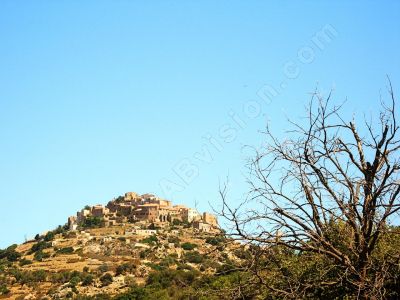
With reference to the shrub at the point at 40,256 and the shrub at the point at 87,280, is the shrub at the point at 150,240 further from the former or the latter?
the shrub at the point at 87,280

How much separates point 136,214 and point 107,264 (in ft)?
142

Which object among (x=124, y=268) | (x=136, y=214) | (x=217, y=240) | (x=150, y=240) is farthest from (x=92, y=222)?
(x=217, y=240)

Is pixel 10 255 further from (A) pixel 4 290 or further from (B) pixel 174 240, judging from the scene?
(A) pixel 4 290

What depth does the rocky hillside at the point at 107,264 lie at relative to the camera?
56.4m

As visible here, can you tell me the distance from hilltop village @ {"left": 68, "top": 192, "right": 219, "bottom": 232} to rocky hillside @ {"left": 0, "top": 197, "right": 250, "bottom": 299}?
107 inches

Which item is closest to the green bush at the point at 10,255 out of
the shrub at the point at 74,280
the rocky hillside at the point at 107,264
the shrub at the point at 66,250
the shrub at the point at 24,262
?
the rocky hillside at the point at 107,264

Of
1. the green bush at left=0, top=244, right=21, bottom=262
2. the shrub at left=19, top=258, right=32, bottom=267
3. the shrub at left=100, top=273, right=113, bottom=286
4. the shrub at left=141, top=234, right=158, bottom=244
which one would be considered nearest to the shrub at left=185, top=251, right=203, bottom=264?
the shrub at left=141, top=234, right=158, bottom=244

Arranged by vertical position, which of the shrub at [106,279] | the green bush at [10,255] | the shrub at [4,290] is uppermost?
the green bush at [10,255]

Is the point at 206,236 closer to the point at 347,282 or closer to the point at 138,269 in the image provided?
the point at 347,282

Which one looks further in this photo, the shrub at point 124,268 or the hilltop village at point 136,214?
the hilltop village at point 136,214

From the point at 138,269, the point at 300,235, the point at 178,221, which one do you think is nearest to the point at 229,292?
the point at 300,235

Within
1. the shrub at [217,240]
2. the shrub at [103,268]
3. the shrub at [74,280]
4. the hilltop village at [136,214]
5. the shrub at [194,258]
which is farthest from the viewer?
the hilltop village at [136,214]

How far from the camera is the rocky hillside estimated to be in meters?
56.4

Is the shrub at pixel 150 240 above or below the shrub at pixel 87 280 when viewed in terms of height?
above
